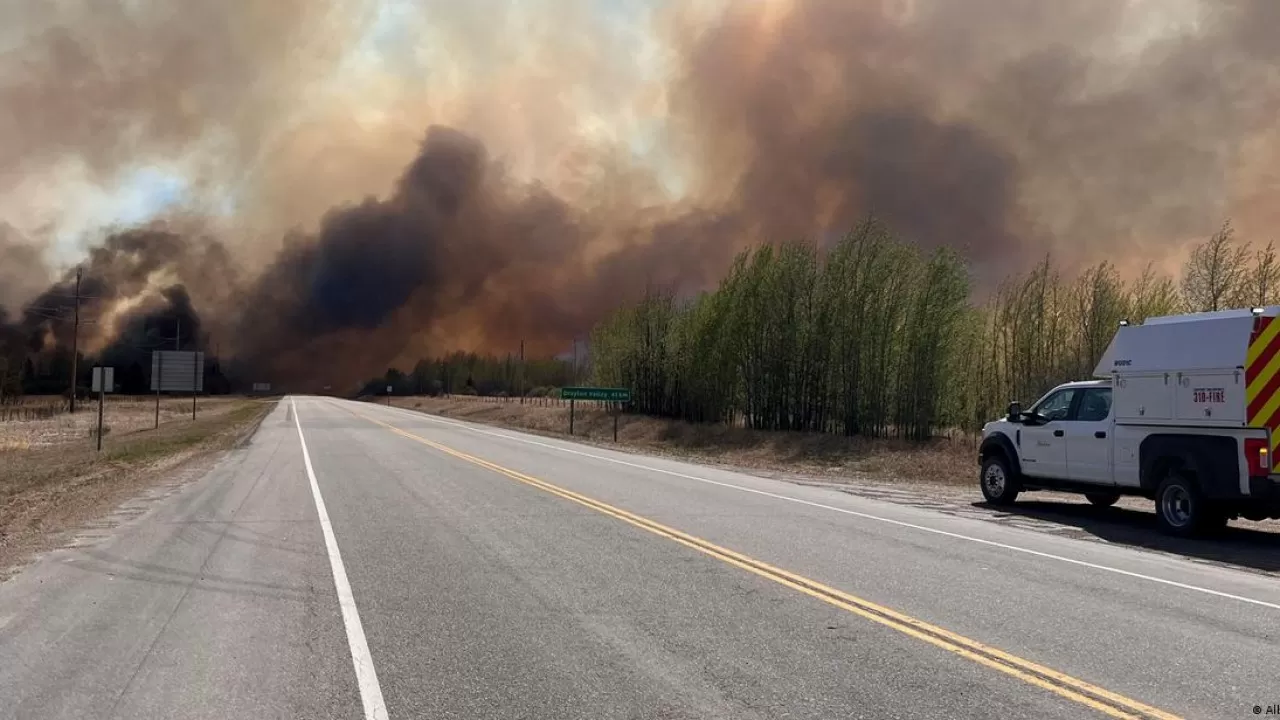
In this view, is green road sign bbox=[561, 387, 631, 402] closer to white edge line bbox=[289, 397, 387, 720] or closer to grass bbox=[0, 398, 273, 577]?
grass bbox=[0, 398, 273, 577]

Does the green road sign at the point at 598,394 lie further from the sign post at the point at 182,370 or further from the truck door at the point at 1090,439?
the sign post at the point at 182,370

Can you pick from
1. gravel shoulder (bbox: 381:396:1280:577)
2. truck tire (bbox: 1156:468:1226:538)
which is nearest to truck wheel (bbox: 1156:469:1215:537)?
truck tire (bbox: 1156:468:1226:538)

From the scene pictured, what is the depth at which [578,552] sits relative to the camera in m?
9.76

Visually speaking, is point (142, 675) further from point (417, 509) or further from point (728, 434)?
point (728, 434)

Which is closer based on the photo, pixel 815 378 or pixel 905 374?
pixel 905 374

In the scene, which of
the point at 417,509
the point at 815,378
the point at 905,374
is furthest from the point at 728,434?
the point at 417,509

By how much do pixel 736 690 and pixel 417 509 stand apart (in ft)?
30.6

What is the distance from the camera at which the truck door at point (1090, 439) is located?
13.8 metres

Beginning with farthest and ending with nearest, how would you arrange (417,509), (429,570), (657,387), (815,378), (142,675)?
1. (657,387)
2. (815,378)
3. (417,509)
4. (429,570)
5. (142,675)

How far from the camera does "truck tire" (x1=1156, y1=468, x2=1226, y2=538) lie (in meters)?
12.1

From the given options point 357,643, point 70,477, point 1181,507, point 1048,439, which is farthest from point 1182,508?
point 70,477

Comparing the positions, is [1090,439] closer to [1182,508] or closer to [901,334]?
[1182,508]

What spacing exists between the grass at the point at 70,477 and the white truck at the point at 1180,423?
1482 centimetres

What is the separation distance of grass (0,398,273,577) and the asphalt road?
54.9 inches
